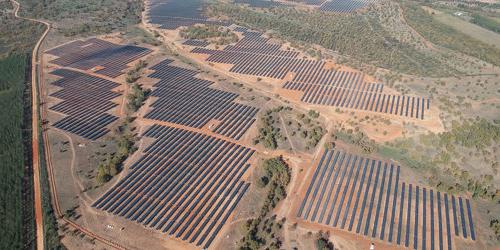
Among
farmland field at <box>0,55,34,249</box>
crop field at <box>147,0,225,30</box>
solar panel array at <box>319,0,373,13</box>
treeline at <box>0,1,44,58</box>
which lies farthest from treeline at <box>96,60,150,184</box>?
solar panel array at <box>319,0,373,13</box>

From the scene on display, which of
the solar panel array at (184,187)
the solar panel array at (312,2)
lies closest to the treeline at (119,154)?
the solar panel array at (184,187)

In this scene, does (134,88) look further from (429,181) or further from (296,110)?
(429,181)

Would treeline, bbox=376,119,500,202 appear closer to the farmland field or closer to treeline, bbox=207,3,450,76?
treeline, bbox=207,3,450,76

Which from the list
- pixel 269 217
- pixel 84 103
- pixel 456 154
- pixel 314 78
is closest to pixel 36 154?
pixel 84 103

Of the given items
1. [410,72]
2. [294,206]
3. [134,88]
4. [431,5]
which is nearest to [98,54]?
[134,88]

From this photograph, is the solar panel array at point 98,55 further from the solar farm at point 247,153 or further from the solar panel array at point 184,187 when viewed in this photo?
the solar panel array at point 184,187
